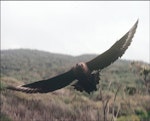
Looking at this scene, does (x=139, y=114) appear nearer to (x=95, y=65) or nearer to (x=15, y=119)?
(x=15, y=119)

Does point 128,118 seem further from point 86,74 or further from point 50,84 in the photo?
point 86,74

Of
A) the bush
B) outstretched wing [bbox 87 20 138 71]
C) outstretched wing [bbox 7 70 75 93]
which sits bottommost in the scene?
the bush

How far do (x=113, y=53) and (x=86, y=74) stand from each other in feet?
1.08

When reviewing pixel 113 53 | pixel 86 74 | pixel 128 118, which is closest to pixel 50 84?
pixel 86 74

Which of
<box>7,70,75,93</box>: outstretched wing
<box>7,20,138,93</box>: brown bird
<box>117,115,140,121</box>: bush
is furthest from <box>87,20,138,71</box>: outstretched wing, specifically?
<box>117,115,140,121</box>: bush

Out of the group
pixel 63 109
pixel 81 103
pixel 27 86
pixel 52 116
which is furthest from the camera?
pixel 81 103

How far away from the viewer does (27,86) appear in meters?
3.49

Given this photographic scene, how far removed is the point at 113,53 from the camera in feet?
11.9

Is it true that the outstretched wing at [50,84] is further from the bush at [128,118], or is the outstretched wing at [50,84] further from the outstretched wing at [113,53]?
the bush at [128,118]

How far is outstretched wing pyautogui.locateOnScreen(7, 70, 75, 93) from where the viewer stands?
348 cm

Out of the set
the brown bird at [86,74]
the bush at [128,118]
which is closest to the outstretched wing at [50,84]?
the brown bird at [86,74]

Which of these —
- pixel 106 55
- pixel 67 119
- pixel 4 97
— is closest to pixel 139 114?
pixel 67 119

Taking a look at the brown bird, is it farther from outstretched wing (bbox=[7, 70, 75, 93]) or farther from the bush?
the bush

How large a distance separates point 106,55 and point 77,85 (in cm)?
33
